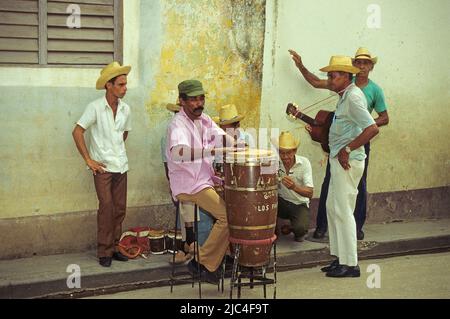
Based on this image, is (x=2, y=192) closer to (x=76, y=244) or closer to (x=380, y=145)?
(x=76, y=244)

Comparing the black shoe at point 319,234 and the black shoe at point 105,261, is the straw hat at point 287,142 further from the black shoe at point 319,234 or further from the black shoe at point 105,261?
the black shoe at point 105,261

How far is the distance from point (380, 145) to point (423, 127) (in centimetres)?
75

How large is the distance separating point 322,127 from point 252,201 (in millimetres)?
2463

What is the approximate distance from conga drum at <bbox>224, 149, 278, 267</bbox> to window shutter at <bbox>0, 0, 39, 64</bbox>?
2.56m

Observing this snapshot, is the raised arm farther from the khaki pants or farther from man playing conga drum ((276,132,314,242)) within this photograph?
the khaki pants

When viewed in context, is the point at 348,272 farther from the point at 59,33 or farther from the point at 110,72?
the point at 59,33

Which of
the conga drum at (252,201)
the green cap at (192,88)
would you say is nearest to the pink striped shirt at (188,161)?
the green cap at (192,88)

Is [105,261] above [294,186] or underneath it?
underneath

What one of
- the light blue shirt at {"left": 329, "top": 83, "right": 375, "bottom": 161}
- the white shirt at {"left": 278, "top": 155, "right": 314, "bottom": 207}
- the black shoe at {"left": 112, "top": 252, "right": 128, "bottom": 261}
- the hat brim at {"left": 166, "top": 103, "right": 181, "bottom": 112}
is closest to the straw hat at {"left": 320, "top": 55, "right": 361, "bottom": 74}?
the light blue shirt at {"left": 329, "top": 83, "right": 375, "bottom": 161}

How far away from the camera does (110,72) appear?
859 cm

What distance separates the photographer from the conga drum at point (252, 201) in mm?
7473

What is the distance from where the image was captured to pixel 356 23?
433 inches

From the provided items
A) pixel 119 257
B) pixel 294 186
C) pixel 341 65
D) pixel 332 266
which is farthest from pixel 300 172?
pixel 119 257

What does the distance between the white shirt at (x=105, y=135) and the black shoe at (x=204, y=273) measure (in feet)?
4.13
